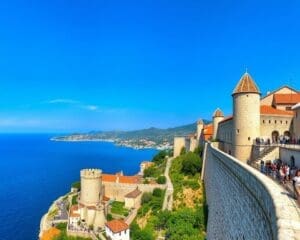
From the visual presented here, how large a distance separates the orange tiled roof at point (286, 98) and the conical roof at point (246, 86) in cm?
738

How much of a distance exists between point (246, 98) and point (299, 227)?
19405 millimetres

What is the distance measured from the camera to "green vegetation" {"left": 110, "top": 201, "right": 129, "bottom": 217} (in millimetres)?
42000

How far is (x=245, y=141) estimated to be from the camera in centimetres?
2497

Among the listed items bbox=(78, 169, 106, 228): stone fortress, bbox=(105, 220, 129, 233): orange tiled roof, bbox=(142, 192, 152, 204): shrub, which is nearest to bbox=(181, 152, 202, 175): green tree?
bbox=(142, 192, 152, 204): shrub

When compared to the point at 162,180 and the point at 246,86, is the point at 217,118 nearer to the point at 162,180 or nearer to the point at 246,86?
the point at 162,180

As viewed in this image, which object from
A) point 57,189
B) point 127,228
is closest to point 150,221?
point 127,228

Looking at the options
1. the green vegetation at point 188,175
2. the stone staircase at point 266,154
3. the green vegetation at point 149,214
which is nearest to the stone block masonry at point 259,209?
the stone staircase at point 266,154

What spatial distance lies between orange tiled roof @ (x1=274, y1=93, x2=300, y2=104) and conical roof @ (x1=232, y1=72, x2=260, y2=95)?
7377 millimetres

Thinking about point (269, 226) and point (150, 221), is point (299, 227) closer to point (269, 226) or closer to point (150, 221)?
point (269, 226)

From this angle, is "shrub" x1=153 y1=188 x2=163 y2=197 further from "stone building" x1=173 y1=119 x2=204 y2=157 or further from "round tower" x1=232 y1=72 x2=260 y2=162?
"round tower" x1=232 y1=72 x2=260 y2=162

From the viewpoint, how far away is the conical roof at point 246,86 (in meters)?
24.6

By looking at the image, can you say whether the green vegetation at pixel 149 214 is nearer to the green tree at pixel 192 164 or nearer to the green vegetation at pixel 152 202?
the green vegetation at pixel 152 202

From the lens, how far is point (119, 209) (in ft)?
143

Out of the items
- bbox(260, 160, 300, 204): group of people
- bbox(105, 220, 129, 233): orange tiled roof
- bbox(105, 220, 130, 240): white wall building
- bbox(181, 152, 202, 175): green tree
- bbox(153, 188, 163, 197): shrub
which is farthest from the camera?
bbox(153, 188, 163, 197): shrub
